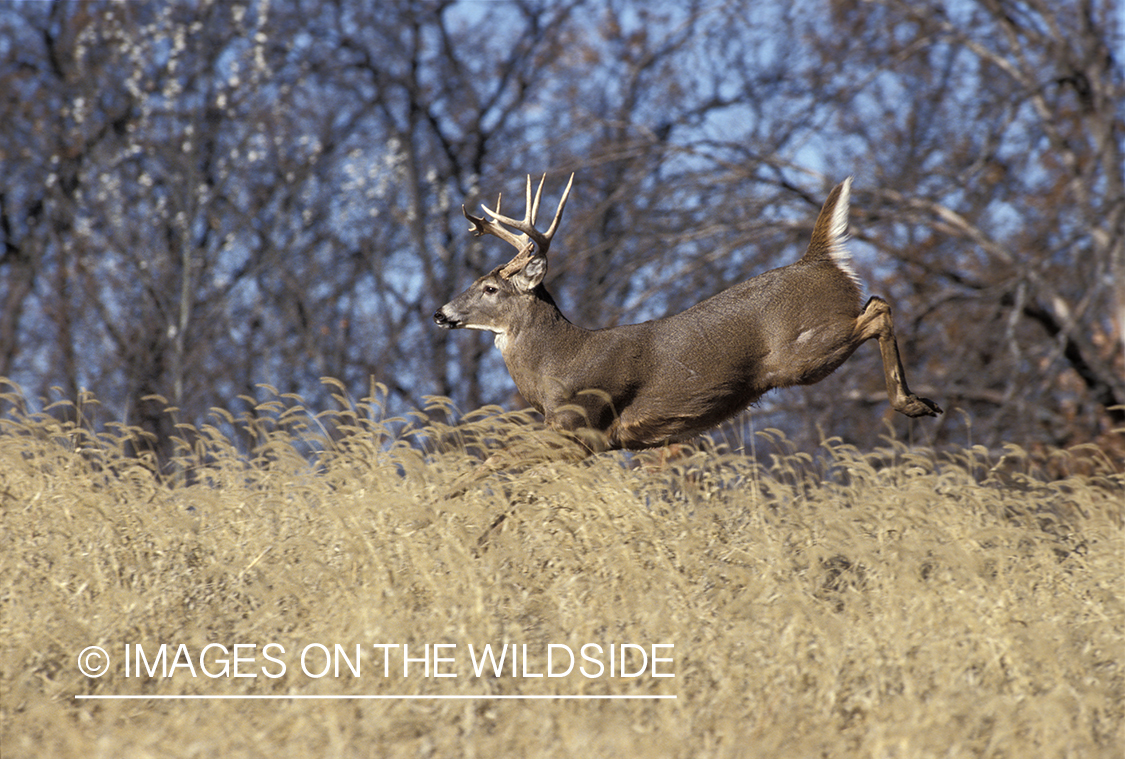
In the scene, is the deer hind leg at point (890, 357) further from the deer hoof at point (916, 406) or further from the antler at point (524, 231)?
the antler at point (524, 231)

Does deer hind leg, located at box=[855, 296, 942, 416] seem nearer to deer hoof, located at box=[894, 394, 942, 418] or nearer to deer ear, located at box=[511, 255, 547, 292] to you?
deer hoof, located at box=[894, 394, 942, 418]

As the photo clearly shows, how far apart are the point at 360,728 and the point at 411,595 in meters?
1.04

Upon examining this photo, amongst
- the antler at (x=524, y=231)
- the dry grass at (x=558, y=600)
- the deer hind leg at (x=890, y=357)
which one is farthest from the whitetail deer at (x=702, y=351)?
the dry grass at (x=558, y=600)

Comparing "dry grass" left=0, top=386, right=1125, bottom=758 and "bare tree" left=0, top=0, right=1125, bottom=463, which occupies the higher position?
"bare tree" left=0, top=0, right=1125, bottom=463

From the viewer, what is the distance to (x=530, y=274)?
5883 millimetres

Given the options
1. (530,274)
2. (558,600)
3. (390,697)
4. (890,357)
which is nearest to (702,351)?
(890,357)

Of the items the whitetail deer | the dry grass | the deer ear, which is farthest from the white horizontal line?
the deer ear

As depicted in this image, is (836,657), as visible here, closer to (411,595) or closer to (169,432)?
(411,595)

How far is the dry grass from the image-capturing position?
143 inches

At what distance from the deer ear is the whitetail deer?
29 millimetres

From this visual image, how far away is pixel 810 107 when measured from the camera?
10.2 m

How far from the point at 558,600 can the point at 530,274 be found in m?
1.95

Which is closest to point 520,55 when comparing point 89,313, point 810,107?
point 89,313

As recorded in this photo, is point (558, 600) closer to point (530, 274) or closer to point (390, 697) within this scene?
point (390, 697)
